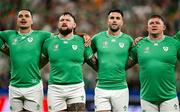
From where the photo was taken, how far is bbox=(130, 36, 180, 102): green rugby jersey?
11047 mm

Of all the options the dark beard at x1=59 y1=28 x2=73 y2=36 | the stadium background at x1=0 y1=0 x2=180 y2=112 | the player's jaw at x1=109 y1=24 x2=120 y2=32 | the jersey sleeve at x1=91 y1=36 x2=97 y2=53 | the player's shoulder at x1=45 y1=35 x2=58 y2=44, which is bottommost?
the jersey sleeve at x1=91 y1=36 x2=97 y2=53

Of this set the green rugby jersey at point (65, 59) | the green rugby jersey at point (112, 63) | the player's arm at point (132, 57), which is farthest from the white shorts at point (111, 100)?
the player's arm at point (132, 57)

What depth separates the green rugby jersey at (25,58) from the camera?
11.3 metres

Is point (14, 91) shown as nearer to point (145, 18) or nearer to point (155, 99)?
point (155, 99)

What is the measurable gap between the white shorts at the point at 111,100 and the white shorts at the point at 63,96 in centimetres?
28

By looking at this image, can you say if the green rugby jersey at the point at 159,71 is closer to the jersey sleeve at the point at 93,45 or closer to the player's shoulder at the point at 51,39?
the jersey sleeve at the point at 93,45

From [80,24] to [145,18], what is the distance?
1555 millimetres

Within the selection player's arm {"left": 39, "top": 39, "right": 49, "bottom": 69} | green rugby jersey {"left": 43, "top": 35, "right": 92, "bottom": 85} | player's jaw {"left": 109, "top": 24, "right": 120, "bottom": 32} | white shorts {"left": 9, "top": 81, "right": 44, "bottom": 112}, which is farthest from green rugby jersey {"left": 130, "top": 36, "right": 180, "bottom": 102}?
white shorts {"left": 9, "top": 81, "right": 44, "bottom": 112}

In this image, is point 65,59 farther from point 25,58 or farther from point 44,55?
point 25,58

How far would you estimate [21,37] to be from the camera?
37.7 feet

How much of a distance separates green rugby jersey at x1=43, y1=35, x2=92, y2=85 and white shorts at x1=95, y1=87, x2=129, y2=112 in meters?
0.44

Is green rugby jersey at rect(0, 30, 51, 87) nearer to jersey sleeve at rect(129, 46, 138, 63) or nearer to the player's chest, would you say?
the player's chest

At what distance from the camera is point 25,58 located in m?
11.3

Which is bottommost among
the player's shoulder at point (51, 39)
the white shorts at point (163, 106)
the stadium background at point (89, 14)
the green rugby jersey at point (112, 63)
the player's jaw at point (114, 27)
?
the white shorts at point (163, 106)
